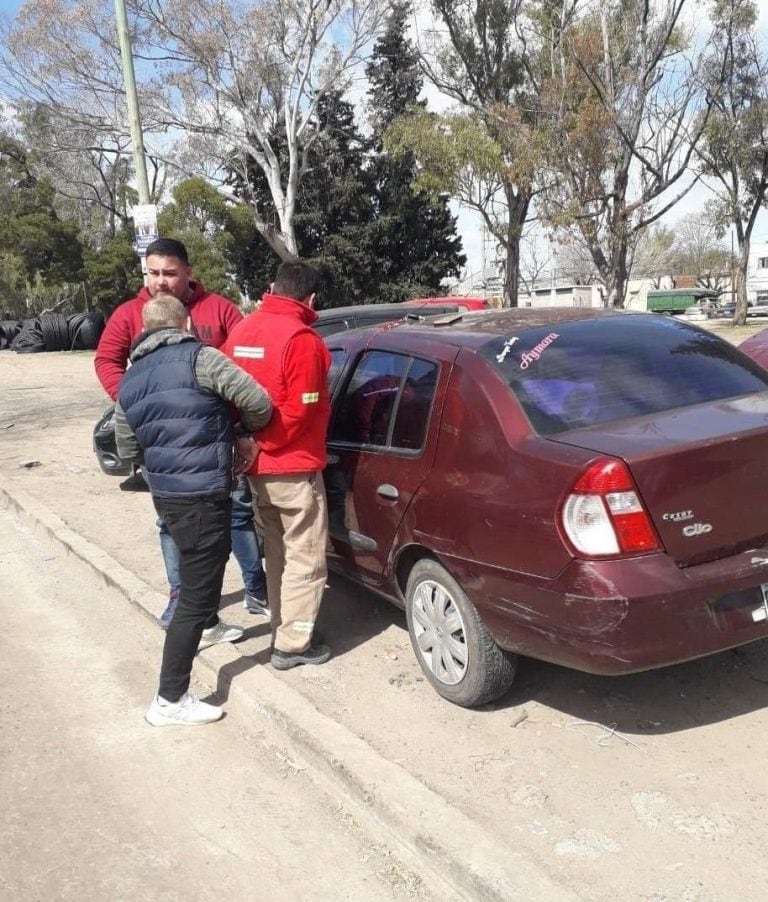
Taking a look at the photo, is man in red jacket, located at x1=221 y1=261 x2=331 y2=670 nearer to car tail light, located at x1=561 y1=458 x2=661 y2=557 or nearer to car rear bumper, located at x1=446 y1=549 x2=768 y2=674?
car rear bumper, located at x1=446 y1=549 x2=768 y2=674

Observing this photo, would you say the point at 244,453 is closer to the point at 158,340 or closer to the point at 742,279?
the point at 158,340

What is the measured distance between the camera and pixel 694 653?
2.98 meters

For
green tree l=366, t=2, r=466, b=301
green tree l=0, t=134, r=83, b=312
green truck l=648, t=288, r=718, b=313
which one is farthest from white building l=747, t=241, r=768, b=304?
green tree l=0, t=134, r=83, b=312

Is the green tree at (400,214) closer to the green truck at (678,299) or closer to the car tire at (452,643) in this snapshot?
the car tire at (452,643)

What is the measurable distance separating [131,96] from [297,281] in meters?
9.11

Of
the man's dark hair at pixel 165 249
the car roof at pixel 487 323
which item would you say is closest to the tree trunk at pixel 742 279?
the car roof at pixel 487 323

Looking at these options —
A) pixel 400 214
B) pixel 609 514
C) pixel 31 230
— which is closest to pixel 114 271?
pixel 31 230

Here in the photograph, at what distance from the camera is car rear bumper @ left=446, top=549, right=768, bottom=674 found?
2.90 m

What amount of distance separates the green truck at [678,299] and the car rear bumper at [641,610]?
7710cm

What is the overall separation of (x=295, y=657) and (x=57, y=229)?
36402 mm

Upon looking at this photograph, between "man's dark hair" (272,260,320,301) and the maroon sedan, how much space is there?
51cm

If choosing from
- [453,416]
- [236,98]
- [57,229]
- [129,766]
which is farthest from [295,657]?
[57,229]

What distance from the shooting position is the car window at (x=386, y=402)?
377 centimetres

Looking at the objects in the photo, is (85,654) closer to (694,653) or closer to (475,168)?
(694,653)
